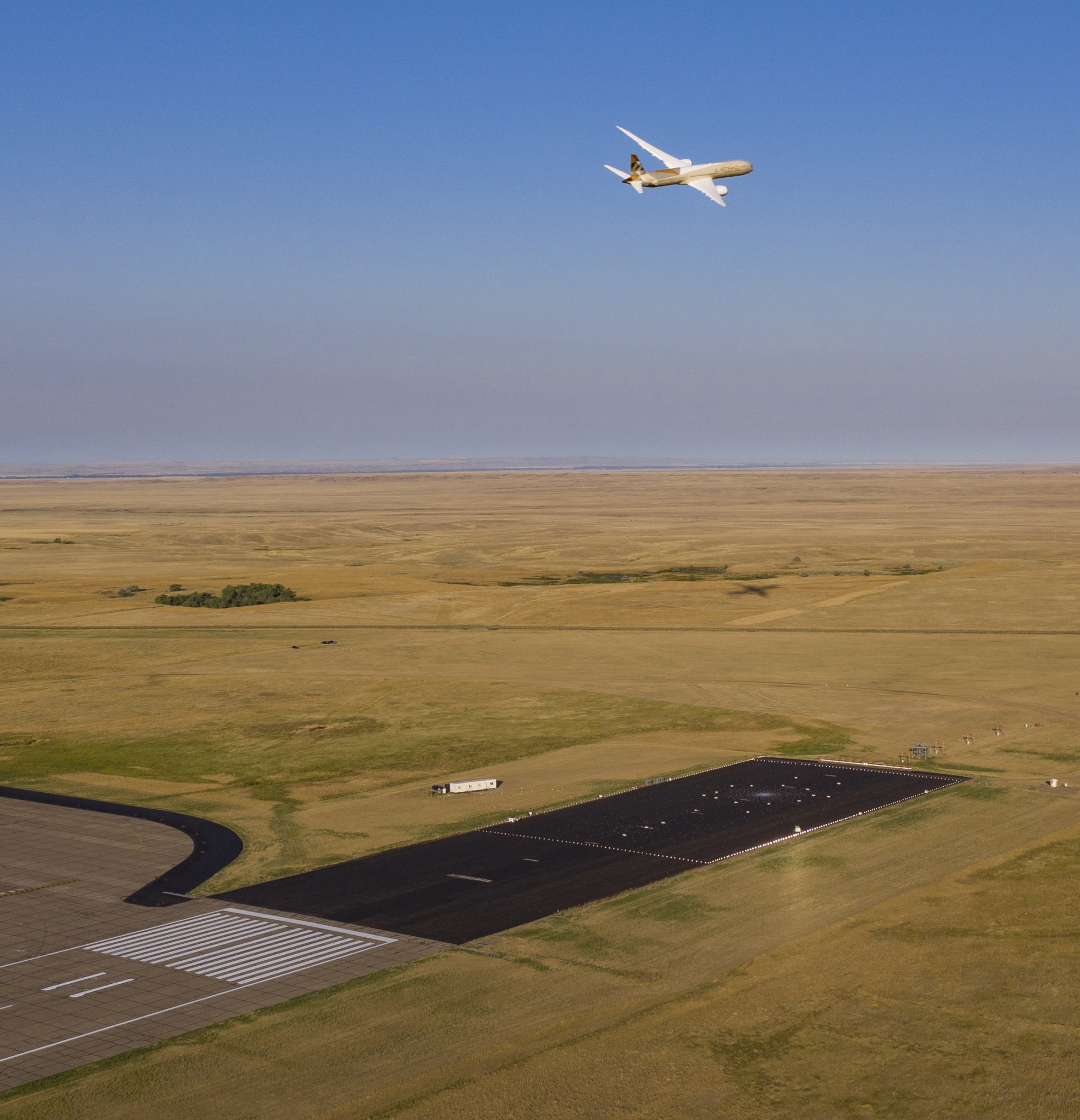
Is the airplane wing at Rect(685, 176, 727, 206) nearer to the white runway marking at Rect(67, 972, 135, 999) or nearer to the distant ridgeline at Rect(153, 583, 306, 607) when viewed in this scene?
the white runway marking at Rect(67, 972, 135, 999)

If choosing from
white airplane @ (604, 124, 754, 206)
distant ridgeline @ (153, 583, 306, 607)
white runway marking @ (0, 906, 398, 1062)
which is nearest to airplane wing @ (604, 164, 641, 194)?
white airplane @ (604, 124, 754, 206)

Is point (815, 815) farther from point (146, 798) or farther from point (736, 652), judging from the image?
point (736, 652)

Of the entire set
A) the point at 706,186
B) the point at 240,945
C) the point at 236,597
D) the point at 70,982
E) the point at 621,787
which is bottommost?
the point at 70,982

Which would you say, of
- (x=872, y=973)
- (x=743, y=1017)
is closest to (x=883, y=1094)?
(x=743, y=1017)

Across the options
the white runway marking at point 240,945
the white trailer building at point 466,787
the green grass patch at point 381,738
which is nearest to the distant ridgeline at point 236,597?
the green grass patch at point 381,738

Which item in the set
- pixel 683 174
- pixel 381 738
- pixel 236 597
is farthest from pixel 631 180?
pixel 236 597

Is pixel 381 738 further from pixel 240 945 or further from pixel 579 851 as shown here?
pixel 240 945
